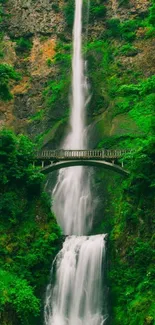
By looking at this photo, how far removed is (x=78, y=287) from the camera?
24250 millimetres

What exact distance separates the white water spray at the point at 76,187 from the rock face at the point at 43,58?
1226 millimetres

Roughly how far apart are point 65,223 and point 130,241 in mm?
8974

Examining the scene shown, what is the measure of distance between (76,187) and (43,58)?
1833 cm

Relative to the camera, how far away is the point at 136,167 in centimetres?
2428

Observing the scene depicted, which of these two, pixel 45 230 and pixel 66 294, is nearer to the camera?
pixel 66 294

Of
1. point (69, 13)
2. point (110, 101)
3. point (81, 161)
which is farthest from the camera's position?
point (69, 13)

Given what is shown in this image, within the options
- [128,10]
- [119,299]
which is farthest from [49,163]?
[128,10]

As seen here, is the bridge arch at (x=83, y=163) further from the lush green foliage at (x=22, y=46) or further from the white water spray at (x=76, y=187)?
the lush green foliage at (x=22, y=46)

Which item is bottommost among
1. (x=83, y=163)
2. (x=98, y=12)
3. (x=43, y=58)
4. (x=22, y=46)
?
(x=83, y=163)

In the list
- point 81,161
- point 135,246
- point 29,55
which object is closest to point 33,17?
point 29,55

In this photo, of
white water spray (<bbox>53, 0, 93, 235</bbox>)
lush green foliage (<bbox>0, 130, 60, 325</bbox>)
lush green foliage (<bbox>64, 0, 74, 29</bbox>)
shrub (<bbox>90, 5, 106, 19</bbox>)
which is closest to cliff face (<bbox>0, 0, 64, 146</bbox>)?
lush green foliage (<bbox>64, 0, 74, 29</bbox>)

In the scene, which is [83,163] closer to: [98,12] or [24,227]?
[24,227]

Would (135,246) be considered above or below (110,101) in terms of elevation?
below

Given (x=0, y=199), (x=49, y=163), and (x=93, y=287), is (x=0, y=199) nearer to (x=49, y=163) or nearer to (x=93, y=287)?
(x=49, y=163)
